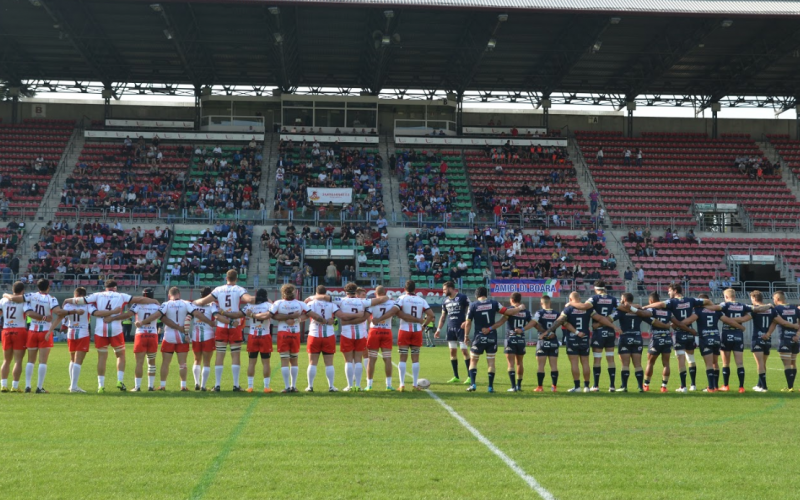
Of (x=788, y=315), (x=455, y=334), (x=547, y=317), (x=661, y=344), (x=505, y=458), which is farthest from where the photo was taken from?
(x=455, y=334)

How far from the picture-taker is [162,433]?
36.5 ft

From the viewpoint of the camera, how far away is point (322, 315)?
16.1 metres

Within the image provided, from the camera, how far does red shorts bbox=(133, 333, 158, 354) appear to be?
16225 millimetres

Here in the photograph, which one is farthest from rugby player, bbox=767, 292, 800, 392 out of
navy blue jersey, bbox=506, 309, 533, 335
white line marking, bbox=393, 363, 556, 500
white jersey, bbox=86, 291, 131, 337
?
white jersey, bbox=86, 291, 131, 337

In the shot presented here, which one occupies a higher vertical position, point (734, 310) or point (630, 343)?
point (734, 310)

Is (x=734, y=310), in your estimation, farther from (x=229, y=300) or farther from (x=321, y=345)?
(x=229, y=300)

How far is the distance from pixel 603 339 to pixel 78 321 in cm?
1082

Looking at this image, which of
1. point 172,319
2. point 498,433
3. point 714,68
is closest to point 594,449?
point 498,433

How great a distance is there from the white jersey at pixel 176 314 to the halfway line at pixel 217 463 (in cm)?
406

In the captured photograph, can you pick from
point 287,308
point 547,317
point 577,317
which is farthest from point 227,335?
point 577,317

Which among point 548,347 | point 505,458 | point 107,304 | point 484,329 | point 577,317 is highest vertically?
point 107,304

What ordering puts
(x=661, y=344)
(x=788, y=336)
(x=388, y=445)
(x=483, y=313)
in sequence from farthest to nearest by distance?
(x=788, y=336)
(x=661, y=344)
(x=483, y=313)
(x=388, y=445)

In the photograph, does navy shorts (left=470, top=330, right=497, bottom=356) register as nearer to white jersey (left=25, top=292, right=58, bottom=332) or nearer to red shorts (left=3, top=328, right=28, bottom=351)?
white jersey (left=25, top=292, right=58, bottom=332)

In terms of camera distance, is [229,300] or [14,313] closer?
[14,313]
